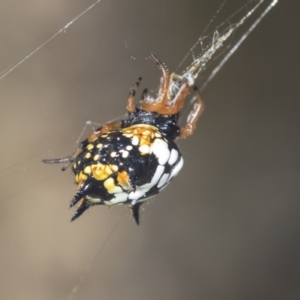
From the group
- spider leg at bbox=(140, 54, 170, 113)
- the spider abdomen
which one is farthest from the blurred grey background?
the spider abdomen

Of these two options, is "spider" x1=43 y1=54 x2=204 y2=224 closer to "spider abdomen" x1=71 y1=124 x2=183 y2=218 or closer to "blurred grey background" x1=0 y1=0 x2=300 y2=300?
"spider abdomen" x1=71 y1=124 x2=183 y2=218

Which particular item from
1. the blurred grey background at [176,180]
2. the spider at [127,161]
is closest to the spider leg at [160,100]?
the spider at [127,161]

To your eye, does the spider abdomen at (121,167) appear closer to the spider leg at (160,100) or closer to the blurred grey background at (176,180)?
the spider leg at (160,100)

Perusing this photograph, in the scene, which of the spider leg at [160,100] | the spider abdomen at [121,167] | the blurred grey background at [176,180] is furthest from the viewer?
the blurred grey background at [176,180]

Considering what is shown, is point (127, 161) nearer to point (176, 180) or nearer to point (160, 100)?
point (160, 100)

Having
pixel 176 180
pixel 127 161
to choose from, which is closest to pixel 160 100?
pixel 127 161

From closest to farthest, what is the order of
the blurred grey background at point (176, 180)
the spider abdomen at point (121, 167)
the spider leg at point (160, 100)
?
1. the spider abdomen at point (121, 167)
2. the spider leg at point (160, 100)
3. the blurred grey background at point (176, 180)

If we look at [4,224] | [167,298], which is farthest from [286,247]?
[4,224]
